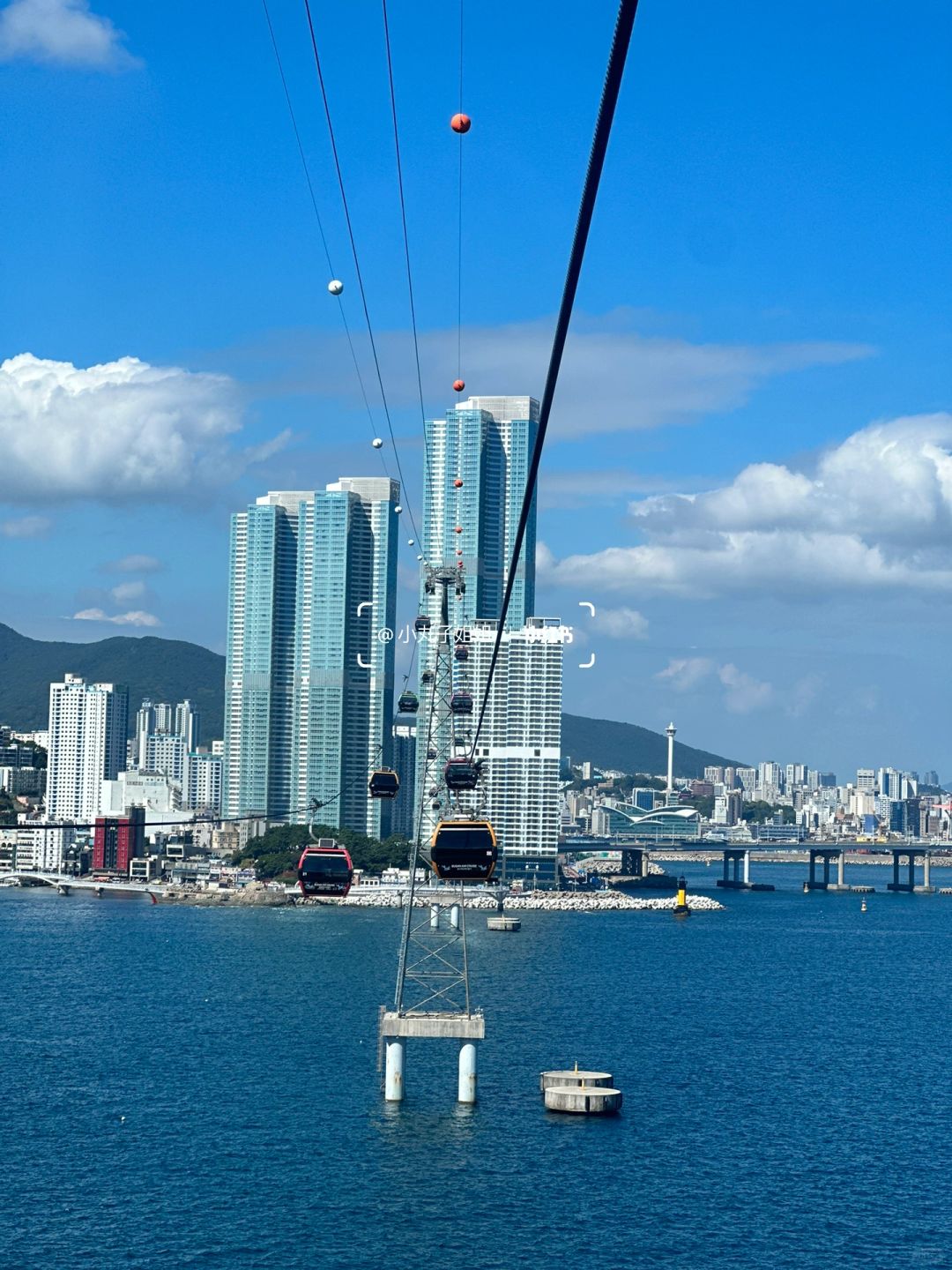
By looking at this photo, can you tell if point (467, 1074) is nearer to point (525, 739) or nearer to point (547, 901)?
point (547, 901)

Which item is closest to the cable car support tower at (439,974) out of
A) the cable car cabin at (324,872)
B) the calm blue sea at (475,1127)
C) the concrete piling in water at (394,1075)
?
the concrete piling in water at (394,1075)

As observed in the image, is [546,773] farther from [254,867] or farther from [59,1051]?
[59,1051]

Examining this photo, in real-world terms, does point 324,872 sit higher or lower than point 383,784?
lower

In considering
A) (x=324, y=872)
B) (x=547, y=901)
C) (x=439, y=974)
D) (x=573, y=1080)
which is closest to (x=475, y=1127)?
(x=573, y=1080)

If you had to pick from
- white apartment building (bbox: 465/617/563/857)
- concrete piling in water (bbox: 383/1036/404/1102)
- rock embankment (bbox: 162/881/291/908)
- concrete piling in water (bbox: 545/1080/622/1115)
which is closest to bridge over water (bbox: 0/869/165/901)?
rock embankment (bbox: 162/881/291/908)

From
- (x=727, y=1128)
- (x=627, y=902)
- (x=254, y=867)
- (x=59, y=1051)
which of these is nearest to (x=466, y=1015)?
(x=727, y=1128)

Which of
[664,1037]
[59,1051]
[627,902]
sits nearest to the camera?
[59,1051]

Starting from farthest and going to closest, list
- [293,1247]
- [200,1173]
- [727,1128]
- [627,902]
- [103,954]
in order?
1. [627,902]
2. [103,954]
3. [727,1128]
4. [200,1173]
5. [293,1247]
